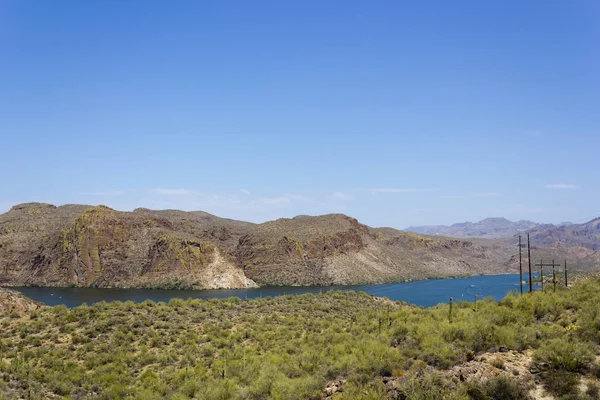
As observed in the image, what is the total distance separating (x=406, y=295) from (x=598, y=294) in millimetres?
103571

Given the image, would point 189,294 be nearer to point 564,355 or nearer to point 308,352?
point 308,352

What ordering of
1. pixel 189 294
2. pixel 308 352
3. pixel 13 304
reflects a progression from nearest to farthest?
pixel 308 352 < pixel 13 304 < pixel 189 294

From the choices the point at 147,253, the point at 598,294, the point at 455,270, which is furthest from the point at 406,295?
the point at 598,294

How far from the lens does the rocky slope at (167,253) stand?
12288 cm

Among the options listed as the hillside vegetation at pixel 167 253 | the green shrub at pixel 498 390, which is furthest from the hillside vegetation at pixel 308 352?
the hillside vegetation at pixel 167 253

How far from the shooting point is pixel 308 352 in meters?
19.9

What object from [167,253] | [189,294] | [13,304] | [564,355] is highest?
[564,355]

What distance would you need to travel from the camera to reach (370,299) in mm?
43531

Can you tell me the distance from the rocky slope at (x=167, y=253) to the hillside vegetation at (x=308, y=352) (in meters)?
90.1

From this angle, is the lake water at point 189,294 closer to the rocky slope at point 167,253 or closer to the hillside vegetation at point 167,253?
the rocky slope at point 167,253

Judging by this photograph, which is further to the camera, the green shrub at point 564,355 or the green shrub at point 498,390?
the green shrub at point 564,355

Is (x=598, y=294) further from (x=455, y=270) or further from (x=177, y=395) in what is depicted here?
(x=455, y=270)

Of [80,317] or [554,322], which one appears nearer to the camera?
[554,322]

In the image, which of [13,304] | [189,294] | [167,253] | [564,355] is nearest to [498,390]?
[564,355]
